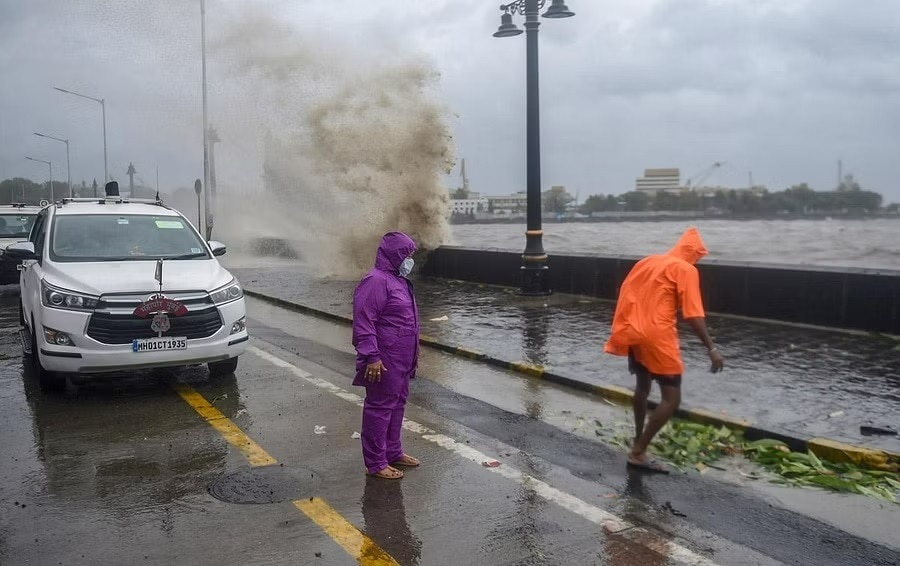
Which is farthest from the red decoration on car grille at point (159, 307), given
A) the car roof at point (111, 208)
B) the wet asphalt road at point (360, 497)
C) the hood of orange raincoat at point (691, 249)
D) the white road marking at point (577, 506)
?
the hood of orange raincoat at point (691, 249)

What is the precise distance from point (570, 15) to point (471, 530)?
11.0 m

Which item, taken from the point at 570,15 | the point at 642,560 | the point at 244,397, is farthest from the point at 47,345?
the point at 570,15

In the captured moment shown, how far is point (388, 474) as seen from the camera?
16.2 ft

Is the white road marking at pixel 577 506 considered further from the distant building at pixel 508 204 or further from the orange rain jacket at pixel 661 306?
the distant building at pixel 508 204

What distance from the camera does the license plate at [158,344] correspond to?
22.6 ft

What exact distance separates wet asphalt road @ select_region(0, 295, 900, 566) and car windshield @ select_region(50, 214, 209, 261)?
158 cm

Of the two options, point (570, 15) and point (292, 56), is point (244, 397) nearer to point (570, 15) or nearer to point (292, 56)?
point (570, 15)

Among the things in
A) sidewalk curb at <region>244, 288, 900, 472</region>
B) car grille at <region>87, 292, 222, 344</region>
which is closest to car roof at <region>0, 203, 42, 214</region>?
car grille at <region>87, 292, 222, 344</region>

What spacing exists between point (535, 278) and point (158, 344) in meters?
8.16

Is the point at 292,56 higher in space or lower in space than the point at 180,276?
higher

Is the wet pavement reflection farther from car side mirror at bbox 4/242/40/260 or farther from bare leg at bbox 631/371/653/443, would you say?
car side mirror at bbox 4/242/40/260

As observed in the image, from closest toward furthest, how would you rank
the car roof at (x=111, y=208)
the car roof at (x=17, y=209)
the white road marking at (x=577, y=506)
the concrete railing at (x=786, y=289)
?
the white road marking at (x=577, y=506), the car roof at (x=111, y=208), the concrete railing at (x=786, y=289), the car roof at (x=17, y=209)

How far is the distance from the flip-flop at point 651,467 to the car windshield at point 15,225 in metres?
17.3

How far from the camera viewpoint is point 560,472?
516 cm
